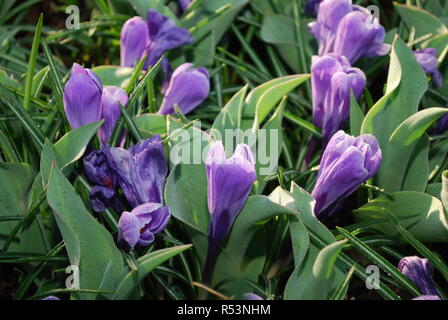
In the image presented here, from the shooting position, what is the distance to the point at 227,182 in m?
0.99

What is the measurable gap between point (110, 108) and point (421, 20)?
0.88 meters

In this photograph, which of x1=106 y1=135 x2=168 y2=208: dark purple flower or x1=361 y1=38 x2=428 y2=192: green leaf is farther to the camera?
x1=361 y1=38 x2=428 y2=192: green leaf

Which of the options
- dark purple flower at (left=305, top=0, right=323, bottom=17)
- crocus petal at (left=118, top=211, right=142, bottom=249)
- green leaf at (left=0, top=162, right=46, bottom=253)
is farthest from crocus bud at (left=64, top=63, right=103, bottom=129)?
dark purple flower at (left=305, top=0, right=323, bottom=17)

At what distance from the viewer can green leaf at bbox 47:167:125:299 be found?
3.20 feet

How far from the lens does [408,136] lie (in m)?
1.21

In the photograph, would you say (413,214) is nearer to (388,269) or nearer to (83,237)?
(388,269)

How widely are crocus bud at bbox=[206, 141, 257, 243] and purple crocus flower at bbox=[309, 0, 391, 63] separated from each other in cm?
51

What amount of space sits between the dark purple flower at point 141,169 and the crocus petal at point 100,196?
0.03 meters

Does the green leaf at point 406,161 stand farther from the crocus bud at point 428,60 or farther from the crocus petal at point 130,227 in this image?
the crocus petal at point 130,227

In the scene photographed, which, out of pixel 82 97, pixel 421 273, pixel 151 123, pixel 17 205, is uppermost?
pixel 82 97

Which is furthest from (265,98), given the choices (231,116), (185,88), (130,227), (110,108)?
(130,227)

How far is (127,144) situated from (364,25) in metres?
0.59

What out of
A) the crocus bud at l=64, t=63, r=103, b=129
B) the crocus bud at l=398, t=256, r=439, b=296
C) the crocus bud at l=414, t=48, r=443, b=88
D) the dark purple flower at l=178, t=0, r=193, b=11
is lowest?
the crocus bud at l=398, t=256, r=439, b=296

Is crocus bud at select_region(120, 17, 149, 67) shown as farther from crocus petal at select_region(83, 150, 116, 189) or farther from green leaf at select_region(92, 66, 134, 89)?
crocus petal at select_region(83, 150, 116, 189)
